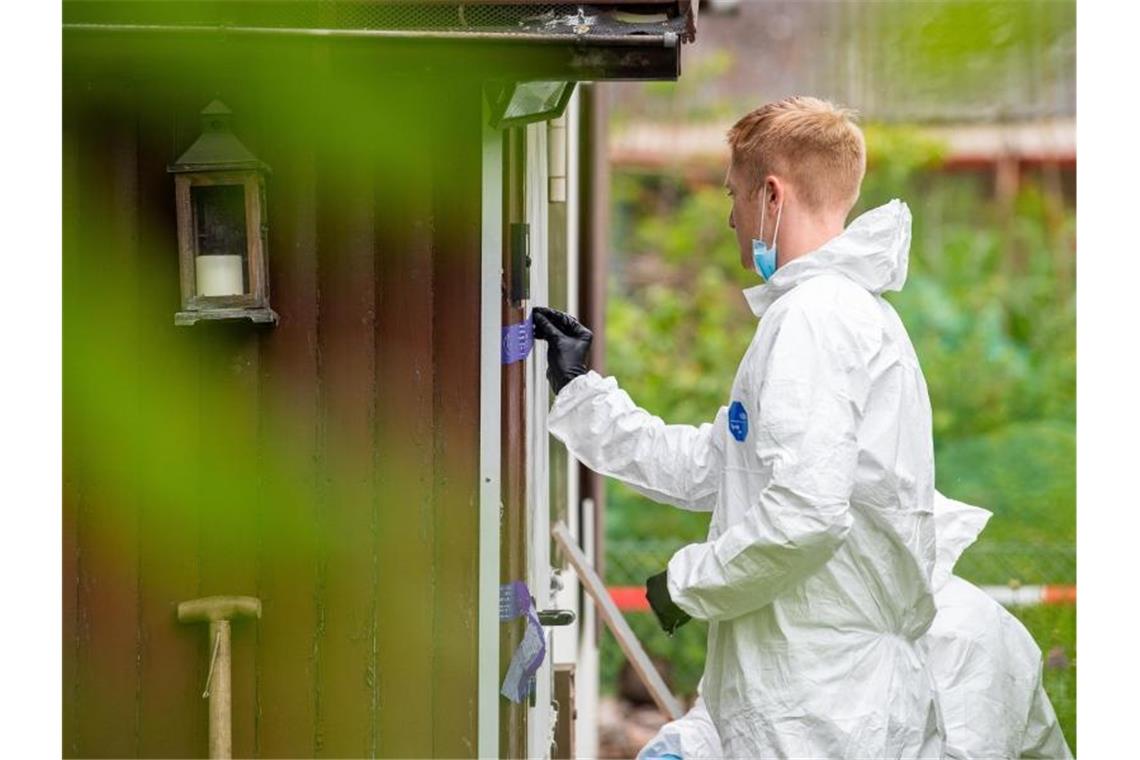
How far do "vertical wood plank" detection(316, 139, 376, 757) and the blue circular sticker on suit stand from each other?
31.1 inches

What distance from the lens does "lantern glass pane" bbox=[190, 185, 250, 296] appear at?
3.38 metres

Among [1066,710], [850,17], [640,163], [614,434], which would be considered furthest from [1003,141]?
[614,434]

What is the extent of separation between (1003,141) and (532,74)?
10.9m

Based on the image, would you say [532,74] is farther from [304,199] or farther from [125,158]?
[125,158]

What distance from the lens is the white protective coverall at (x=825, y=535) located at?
3215 millimetres

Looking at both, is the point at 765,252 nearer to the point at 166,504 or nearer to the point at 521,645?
the point at 521,645

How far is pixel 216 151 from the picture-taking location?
331 centimetres

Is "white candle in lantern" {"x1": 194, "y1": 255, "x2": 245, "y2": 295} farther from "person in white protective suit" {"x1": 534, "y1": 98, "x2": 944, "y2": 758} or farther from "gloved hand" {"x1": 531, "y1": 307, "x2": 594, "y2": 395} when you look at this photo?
"person in white protective suit" {"x1": 534, "y1": 98, "x2": 944, "y2": 758}

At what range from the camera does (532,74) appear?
3.24m

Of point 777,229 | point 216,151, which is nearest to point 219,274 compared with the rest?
point 216,151

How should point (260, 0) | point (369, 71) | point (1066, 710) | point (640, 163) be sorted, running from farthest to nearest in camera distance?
point (640, 163) < point (1066, 710) < point (369, 71) < point (260, 0)

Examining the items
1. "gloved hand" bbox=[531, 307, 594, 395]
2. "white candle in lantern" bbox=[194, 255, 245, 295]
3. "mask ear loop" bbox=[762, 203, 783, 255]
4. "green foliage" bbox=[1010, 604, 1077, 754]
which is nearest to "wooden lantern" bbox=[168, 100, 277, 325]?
"white candle in lantern" bbox=[194, 255, 245, 295]

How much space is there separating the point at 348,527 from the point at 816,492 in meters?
1.04

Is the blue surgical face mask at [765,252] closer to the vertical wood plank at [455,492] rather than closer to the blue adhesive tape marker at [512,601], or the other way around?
the vertical wood plank at [455,492]
